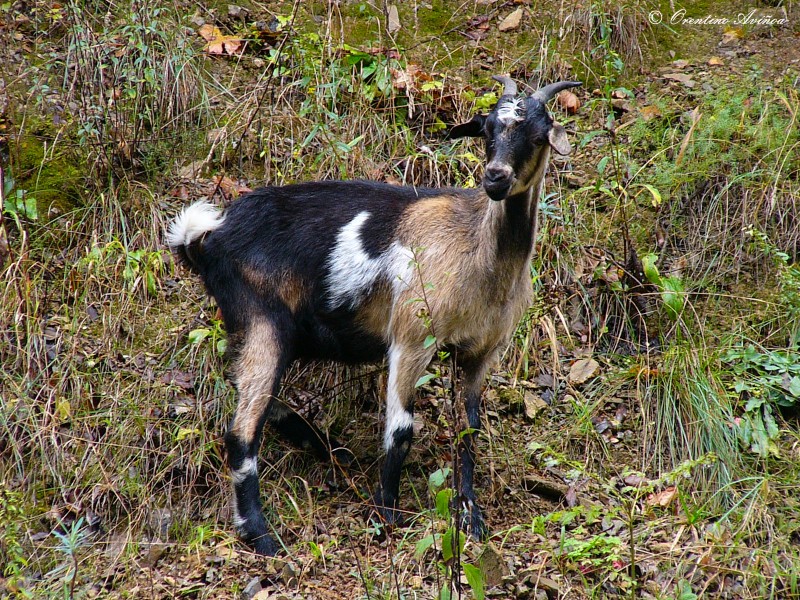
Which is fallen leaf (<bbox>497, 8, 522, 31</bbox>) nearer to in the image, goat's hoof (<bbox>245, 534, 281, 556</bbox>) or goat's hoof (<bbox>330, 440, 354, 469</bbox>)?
goat's hoof (<bbox>330, 440, 354, 469</bbox>)

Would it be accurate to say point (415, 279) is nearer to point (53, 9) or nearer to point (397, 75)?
point (397, 75)

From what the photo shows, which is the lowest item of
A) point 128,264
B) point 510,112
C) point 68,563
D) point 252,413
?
point 68,563

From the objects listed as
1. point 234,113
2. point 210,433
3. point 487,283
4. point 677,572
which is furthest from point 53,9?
point 677,572

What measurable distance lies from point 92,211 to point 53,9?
1.85 meters

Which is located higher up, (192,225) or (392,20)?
(392,20)

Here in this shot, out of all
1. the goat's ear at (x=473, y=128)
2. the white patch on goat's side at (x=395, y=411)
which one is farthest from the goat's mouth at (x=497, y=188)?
the white patch on goat's side at (x=395, y=411)

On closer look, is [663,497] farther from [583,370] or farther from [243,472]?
[243,472]

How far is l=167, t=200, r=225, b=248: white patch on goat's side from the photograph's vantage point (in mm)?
4594

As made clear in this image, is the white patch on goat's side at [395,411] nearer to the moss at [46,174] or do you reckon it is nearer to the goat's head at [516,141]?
the goat's head at [516,141]

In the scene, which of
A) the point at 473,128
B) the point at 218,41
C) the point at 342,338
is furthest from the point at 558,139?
the point at 218,41

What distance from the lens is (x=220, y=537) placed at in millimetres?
4371

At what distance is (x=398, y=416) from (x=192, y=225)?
1498 mm

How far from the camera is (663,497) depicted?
14.5 ft

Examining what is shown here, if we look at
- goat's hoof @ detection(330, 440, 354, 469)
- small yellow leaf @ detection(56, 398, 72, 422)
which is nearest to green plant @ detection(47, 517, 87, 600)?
small yellow leaf @ detection(56, 398, 72, 422)
